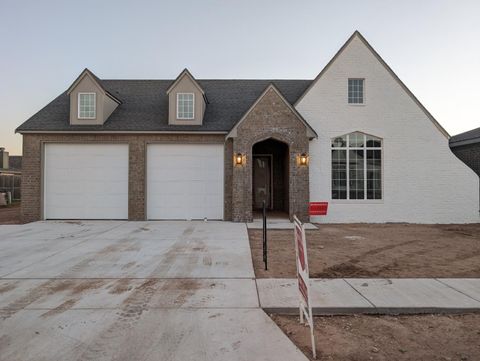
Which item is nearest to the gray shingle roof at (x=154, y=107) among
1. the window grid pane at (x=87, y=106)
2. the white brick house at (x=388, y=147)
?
the window grid pane at (x=87, y=106)

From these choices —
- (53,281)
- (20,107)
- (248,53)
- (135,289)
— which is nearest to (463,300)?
(135,289)

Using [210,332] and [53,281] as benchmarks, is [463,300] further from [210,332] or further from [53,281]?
[53,281]

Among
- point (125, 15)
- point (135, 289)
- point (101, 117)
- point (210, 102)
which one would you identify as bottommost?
point (135, 289)

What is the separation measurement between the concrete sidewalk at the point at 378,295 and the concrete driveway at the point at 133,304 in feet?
1.55

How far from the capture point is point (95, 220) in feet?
46.4

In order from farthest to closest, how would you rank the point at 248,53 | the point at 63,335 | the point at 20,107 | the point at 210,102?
the point at 20,107 < the point at 248,53 < the point at 210,102 < the point at 63,335

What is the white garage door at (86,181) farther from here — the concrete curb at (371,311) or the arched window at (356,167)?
the concrete curb at (371,311)

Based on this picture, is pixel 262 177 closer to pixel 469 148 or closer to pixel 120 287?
pixel 469 148

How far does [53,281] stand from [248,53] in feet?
59.4

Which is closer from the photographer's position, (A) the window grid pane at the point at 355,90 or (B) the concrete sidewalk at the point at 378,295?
(B) the concrete sidewalk at the point at 378,295

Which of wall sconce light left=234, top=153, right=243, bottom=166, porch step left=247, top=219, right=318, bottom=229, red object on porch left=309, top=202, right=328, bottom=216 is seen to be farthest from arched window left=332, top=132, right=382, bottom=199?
wall sconce light left=234, top=153, right=243, bottom=166

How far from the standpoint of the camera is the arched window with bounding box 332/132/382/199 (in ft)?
46.2

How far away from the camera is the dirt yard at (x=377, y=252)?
6.27m

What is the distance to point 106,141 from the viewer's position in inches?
558
